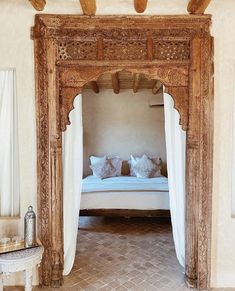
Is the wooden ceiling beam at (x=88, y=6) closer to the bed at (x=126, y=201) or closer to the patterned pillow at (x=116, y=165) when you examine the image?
the bed at (x=126, y=201)

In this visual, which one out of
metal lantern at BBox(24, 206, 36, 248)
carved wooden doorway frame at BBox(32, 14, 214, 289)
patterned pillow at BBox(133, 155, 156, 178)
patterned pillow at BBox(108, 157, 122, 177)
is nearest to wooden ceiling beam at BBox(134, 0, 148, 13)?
carved wooden doorway frame at BBox(32, 14, 214, 289)

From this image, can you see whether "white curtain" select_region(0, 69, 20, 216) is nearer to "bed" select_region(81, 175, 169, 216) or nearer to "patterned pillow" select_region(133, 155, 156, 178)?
"bed" select_region(81, 175, 169, 216)

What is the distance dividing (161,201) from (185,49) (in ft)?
8.85

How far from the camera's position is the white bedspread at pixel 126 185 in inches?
199

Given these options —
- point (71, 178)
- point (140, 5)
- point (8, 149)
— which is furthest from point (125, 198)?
point (140, 5)

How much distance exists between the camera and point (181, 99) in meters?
3.06

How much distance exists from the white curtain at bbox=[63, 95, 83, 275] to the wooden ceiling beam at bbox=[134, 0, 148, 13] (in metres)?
1.13

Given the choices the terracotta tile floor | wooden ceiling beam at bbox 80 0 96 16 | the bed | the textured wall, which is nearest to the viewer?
wooden ceiling beam at bbox 80 0 96 16

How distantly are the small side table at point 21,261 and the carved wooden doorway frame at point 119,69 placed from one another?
36 centimetres

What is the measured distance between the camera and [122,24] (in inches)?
118

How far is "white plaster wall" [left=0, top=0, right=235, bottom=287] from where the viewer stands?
3.03 m

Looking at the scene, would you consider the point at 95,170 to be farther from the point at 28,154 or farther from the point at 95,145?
the point at 28,154

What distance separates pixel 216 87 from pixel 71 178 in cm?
183

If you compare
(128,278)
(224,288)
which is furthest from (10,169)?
(224,288)
